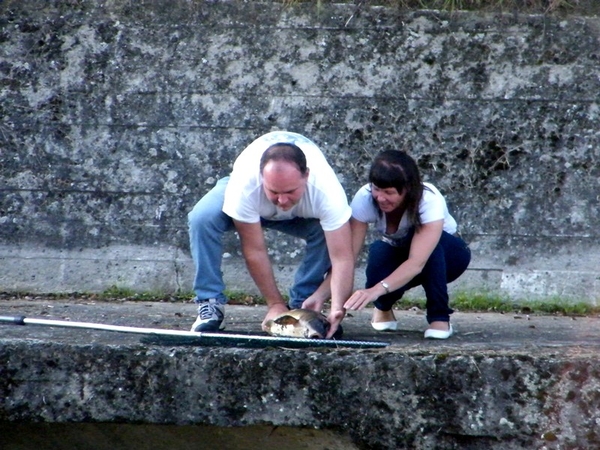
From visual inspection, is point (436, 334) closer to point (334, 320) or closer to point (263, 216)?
point (334, 320)

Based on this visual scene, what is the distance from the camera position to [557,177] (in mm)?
4852

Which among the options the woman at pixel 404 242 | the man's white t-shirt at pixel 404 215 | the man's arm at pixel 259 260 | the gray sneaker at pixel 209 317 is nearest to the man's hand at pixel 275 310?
the man's arm at pixel 259 260

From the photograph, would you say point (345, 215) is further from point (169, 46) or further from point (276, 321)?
point (169, 46)

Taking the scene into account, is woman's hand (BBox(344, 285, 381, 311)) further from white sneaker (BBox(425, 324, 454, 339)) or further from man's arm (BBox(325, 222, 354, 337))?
white sneaker (BBox(425, 324, 454, 339))

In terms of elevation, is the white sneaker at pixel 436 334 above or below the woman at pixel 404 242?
below

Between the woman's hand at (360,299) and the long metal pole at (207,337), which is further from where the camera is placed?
the woman's hand at (360,299)

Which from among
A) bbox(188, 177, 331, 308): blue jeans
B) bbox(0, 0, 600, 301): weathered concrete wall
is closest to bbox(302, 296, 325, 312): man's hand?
bbox(188, 177, 331, 308): blue jeans

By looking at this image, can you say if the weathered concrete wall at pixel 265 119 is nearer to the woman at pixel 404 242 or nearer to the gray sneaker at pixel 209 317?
the woman at pixel 404 242

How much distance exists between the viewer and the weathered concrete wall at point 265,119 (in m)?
4.86

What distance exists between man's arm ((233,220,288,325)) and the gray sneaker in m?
0.22

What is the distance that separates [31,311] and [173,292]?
36.2 inches

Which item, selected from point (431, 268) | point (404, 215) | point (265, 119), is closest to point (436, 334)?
point (431, 268)

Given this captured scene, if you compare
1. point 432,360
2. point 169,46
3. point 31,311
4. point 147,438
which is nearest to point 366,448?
point 432,360

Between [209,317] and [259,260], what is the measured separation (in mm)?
339
